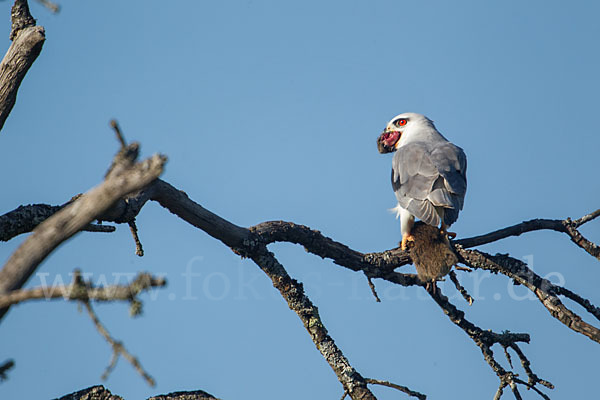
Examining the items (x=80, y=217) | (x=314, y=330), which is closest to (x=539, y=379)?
(x=314, y=330)

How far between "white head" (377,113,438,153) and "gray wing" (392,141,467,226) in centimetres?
83

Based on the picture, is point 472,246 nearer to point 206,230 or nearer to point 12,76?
point 206,230

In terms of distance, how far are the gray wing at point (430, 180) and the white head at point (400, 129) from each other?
831 millimetres

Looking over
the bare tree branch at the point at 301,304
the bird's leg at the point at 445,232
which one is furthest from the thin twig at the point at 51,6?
the bird's leg at the point at 445,232

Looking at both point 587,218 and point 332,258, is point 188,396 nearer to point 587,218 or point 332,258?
point 332,258

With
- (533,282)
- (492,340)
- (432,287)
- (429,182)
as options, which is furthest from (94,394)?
(429,182)

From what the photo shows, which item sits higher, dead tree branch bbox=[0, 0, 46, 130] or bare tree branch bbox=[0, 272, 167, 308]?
dead tree branch bbox=[0, 0, 46, 130]

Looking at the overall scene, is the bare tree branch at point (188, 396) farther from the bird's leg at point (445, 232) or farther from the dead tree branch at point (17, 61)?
the bird's leg at point (445, 232)

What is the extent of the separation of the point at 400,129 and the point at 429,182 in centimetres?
184

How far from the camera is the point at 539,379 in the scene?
4992mm

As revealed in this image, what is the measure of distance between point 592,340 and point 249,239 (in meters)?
2.50

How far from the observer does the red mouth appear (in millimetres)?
8188

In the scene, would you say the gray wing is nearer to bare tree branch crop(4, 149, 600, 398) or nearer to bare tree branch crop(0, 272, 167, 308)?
bare tree branch crop(4, 149, 600, 398)

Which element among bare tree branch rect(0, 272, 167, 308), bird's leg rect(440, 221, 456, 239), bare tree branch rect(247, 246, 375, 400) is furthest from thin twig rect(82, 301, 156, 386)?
bird's leg rect(440, 221, 456, 239)
